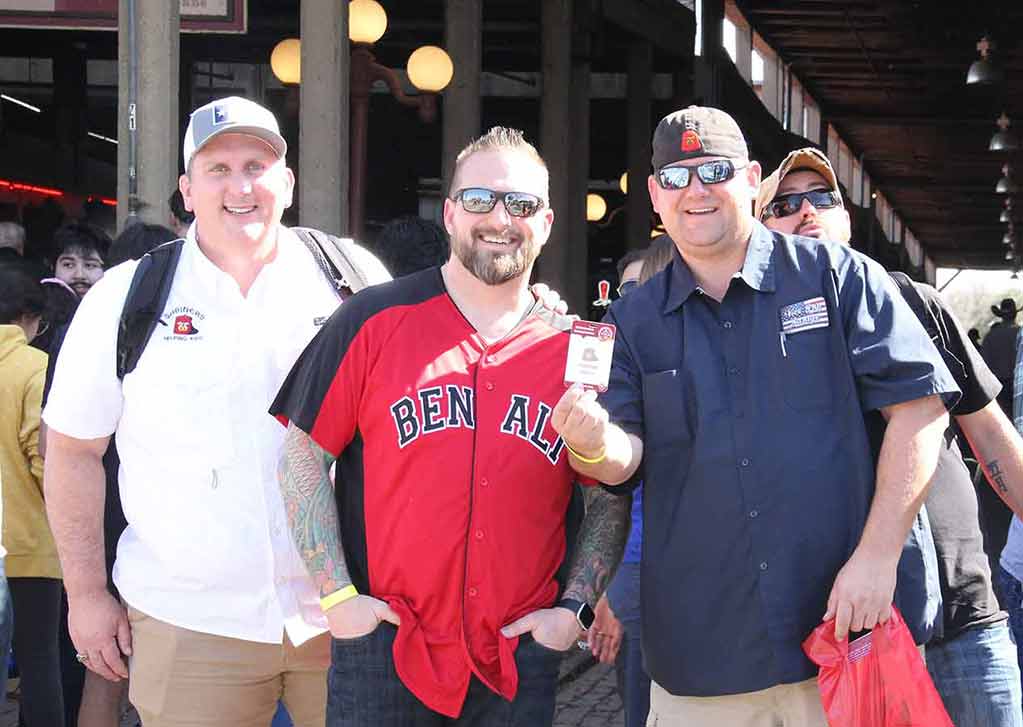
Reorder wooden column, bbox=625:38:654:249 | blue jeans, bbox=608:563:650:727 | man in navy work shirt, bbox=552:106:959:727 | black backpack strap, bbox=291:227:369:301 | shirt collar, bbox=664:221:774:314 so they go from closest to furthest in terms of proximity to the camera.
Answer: man in navy work shirt, bbox=552:106:959:727 → shirt collar, bbox=664:221:774:314 → black backpack strap, bbox=291:227:369:301 → blue jeans, bbox=608:563:650:727 → wooden column, bbox=625:38:654:249

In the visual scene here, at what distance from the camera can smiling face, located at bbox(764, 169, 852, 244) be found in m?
4.57

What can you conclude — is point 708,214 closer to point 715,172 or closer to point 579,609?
point 715,172

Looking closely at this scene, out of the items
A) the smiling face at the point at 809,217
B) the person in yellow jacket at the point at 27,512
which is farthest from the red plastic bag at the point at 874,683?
the person in yellow jacket at the point at 27,512

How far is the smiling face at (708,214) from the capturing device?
149 inches

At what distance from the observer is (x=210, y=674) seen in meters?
A: 4.18


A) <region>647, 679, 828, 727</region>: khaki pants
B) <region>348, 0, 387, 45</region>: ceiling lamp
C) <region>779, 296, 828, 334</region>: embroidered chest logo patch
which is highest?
<region>348, 0, 387, 45</region>: ceiling lamp

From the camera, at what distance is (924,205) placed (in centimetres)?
5084

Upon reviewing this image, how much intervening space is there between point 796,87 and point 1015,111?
14.7ft

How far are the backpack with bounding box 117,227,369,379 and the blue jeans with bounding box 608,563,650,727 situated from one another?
1.32 m

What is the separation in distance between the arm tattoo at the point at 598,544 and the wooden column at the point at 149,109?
4.92 metres

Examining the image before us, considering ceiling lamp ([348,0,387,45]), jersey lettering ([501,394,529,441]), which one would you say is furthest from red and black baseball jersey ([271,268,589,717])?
ceiling lamp ([348,0,387,45])

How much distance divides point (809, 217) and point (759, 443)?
1.20 m

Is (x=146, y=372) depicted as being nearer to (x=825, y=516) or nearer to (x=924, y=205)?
(x=825, y=516)

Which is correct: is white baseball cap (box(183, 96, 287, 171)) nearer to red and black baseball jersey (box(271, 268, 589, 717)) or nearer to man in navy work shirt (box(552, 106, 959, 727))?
red and black baseball jersey (box(271, 268, 589, 717))
